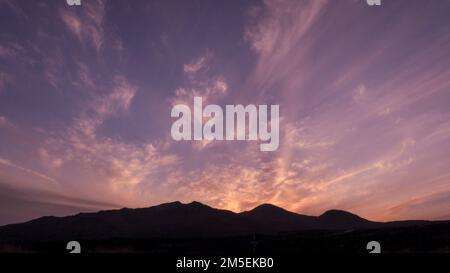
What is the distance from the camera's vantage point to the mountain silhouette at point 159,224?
426 feet

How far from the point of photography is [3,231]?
13338 centimetres

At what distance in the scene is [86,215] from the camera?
516 feet

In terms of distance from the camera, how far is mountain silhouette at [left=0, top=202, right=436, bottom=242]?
129875 mm

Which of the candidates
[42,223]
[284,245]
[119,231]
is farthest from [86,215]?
[284,245]

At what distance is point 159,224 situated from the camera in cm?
14762
